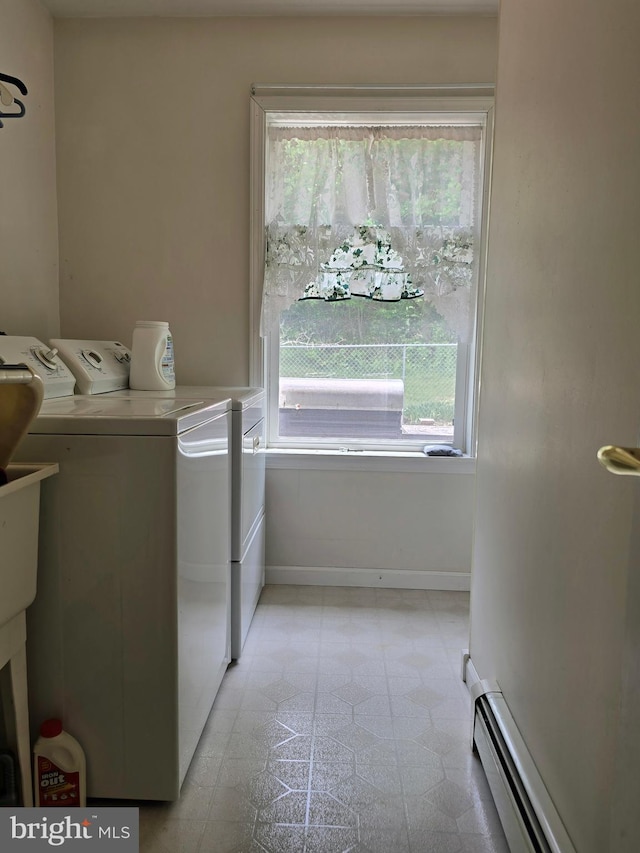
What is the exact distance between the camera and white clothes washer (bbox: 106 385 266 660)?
207 centimetres

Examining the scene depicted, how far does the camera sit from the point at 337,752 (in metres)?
1.66

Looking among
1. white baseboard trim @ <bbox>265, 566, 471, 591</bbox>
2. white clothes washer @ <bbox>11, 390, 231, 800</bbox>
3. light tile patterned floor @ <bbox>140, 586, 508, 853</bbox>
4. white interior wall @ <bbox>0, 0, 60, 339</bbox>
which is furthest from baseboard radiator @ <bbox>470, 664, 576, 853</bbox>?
white interior wall @ <bbox>0, 0, 60, 339</bbox>

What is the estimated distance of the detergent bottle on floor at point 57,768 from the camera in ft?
4.47

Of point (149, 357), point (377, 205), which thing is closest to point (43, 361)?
point (149, 357)

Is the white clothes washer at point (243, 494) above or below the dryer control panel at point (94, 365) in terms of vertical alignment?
below

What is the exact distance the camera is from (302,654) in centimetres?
220

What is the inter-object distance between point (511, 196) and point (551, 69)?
0.35 m

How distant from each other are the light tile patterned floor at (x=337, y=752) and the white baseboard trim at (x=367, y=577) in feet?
1.07

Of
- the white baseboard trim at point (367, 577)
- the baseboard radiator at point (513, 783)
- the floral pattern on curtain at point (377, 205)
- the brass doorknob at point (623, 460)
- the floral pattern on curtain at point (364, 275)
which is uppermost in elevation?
the floral pattern on curtain at point (377, 205)

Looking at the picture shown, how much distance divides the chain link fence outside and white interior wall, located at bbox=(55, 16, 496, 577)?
29 centimetres

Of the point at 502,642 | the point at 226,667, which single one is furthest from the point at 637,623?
the point at 226,667

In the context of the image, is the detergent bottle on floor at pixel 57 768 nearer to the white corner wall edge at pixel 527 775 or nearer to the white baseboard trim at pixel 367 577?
the white corner wall edge at pixel 527 775

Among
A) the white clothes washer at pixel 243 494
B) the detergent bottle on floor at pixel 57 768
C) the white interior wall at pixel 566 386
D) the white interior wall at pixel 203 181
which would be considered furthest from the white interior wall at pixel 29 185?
the white interior wall at pixel 566 386

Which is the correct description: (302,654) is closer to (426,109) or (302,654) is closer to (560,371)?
(560,371)
